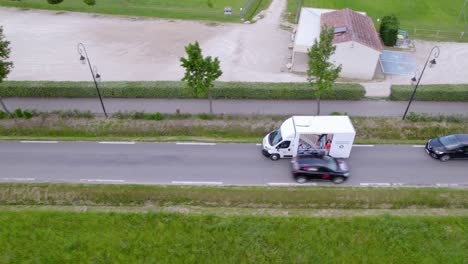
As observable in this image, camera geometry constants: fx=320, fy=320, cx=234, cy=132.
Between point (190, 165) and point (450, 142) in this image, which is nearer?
point (190, 165)

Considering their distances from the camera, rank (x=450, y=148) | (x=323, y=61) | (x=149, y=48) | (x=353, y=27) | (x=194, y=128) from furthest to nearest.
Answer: (x=149, y=48) → (x=353, y=27) → (x=194, y=128) → (x=323, y=61) → (x=450, y=148)

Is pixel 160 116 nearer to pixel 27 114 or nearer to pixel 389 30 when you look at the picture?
pixel 27 114

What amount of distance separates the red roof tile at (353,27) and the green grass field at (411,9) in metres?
10.1

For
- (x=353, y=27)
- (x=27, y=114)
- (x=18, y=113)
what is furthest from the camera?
(x=353, y=27)

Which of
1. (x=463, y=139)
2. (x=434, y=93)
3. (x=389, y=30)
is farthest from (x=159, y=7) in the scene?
(x=463, y=139)

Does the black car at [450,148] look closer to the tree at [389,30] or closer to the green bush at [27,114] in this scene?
the tree at [389,30]

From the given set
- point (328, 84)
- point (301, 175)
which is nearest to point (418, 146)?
point (328, 84)

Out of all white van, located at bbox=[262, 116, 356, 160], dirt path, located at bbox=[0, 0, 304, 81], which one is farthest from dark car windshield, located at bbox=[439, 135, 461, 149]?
dirt path, located at bbox=[0, 0, 304, 81]

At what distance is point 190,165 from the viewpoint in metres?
19.6

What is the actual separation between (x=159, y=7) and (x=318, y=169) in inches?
1391

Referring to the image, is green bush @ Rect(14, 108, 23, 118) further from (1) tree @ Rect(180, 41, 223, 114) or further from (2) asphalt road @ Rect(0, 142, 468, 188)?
(1) tree @ Rect(180, 41, 223, 114)

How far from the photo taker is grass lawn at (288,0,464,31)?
39.5 metres

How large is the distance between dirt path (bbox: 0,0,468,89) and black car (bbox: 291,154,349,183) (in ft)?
38.6

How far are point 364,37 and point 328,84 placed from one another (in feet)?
31.0
